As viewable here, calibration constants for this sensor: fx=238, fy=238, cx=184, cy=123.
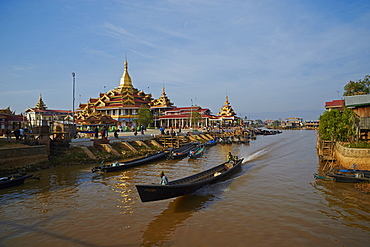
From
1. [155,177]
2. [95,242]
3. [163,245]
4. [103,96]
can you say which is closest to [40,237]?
[95,242]

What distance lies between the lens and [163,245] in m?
8.23

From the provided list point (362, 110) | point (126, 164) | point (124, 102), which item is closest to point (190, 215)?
point (126, 164)

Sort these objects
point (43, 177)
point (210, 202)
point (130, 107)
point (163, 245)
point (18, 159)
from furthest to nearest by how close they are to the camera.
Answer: point (130, 107), point (18, 159), point (43, 177), point (210, 202), point (163, 245)

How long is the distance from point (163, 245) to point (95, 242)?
2.38 meters

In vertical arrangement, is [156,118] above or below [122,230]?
above

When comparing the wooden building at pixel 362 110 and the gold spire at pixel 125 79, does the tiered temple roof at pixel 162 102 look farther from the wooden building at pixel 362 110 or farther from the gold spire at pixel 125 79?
the wooden building at pixel 362 110

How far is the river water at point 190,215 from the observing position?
855 centimetres

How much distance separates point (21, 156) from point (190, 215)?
1505cm

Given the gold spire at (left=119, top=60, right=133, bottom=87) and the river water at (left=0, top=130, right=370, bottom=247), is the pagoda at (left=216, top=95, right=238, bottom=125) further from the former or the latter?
the river water at (left=0, top=130, right=370, bottom=247)

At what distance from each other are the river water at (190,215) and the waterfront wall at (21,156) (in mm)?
3476

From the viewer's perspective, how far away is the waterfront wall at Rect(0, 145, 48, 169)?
1730 centimetres

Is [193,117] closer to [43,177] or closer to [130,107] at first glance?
[130,107]

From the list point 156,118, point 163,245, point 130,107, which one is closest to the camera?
point 163,245

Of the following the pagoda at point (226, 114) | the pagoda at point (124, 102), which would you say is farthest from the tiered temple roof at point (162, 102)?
the pagoda at point (226, 114)
